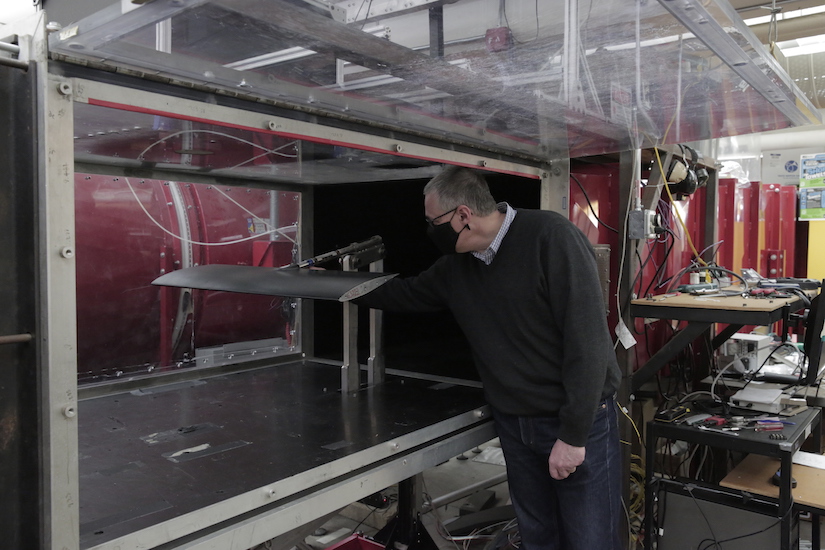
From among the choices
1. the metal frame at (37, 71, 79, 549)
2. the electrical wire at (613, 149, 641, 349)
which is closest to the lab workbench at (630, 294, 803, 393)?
the electrical wire at (613, 149, 641, 349)

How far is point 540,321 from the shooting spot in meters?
1.73

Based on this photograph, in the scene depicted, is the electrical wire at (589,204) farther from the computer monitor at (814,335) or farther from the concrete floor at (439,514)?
the concrete floor at (439,514)

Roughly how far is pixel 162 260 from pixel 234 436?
2.96 feet

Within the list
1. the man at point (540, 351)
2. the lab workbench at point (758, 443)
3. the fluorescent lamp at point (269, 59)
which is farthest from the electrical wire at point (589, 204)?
the fluorescent lamp at point (269, 59)

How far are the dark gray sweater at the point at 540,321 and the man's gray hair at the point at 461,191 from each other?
0.38 ft

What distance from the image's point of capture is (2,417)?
0.90 m

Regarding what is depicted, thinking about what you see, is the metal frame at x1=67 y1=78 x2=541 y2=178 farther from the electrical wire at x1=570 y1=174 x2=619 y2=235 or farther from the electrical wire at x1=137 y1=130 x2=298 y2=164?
the electrical wire at x1=570 y1=174 x2=619 y2=235

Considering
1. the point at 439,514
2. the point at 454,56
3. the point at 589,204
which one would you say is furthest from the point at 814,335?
the point at 454,56

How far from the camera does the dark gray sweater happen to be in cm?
163

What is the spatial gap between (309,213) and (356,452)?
1450mm

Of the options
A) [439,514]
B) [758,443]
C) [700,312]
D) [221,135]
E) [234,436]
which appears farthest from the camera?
[439,514]

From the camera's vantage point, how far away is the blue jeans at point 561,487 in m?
1.73

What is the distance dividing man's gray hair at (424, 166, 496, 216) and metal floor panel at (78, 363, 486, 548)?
2.03ft

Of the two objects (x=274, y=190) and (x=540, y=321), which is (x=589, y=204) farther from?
(x=274, y=190)
